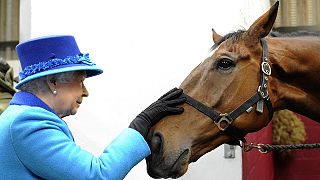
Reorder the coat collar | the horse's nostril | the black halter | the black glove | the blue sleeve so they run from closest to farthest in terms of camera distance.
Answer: the blue sleeve < the coat collar < the black glove < the horse's nostril < the black halter

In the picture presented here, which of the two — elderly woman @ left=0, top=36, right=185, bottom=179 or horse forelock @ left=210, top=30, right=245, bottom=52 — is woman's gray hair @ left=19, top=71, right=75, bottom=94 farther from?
horse forelock @ left=210, top=30, right=245, bottom=52

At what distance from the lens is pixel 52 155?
1.32 meters

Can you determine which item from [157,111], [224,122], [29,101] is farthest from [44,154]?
[224,122]

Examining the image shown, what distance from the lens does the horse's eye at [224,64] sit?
1.89m

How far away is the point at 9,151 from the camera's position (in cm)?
135

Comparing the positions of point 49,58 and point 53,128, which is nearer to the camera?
point 53,128

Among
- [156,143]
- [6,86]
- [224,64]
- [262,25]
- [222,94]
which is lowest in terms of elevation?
[6,86]

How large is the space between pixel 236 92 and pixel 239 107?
0.19ft

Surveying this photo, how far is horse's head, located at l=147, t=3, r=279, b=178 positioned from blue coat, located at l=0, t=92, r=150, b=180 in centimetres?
46

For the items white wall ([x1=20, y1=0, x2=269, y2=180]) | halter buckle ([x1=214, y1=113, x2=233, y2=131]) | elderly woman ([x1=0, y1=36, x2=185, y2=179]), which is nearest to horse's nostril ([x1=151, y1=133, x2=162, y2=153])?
elderly woman ([x1=0, y1=36, x2=185, y2=179])

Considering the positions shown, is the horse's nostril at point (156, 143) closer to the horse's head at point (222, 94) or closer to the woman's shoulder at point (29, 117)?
the horse's head at point (222, 94)

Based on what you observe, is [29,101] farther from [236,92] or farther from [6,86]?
[6,86]

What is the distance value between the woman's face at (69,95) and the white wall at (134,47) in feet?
4.63

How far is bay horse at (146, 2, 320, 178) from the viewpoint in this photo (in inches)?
70.9
